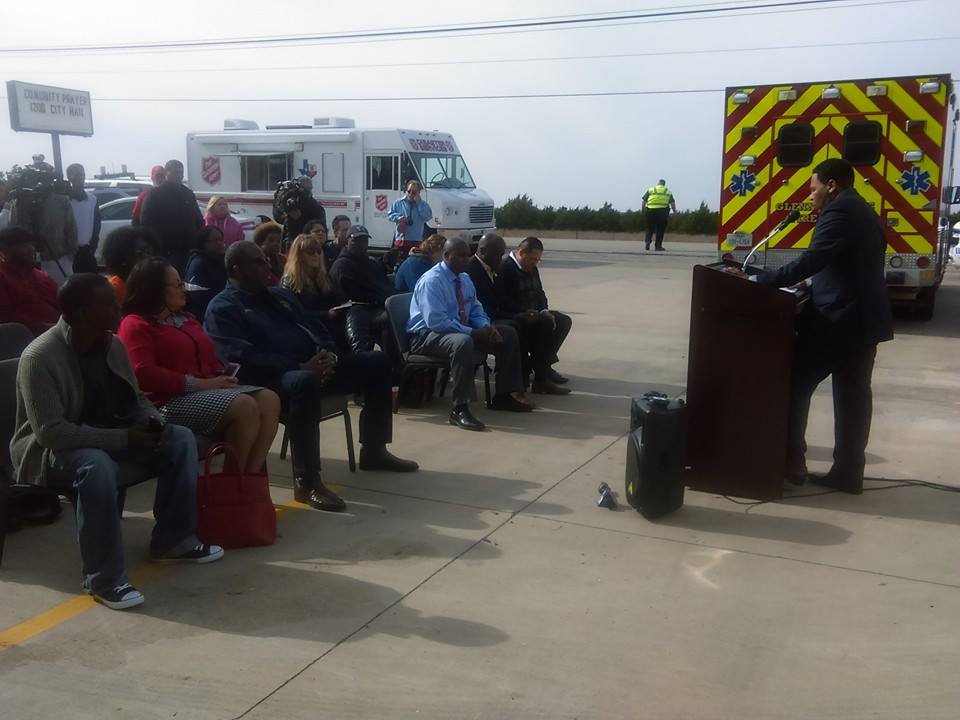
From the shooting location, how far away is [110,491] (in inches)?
170

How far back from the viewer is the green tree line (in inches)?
1380

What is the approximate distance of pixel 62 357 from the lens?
443 centimetres

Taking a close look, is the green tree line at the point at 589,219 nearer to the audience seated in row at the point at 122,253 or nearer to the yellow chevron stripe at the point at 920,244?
the yellow chevron stripe at the point at 920,244

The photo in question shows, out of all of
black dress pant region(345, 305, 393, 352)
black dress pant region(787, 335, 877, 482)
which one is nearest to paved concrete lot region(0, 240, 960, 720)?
black dress pant region(787, 335, 877, 482)

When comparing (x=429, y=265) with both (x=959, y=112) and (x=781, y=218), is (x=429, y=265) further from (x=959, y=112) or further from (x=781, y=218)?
(x=959, y=112)

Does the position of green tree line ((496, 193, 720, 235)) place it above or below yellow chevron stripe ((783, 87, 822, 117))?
below

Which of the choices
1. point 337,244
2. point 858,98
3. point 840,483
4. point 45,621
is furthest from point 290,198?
point 45,621

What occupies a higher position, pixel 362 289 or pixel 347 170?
pixel 347 170

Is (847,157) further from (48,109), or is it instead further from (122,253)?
(48,109)

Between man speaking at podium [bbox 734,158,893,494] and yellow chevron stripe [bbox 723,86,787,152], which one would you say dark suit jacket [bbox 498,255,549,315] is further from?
yellow chevron stripe [bbox 723,86,787,152]

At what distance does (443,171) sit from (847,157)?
11.3 metres

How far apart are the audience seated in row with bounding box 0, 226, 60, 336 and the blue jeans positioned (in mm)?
2018

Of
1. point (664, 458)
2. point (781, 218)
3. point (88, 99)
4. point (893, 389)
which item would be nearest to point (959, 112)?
point (781, 218)

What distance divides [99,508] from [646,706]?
2.41m
